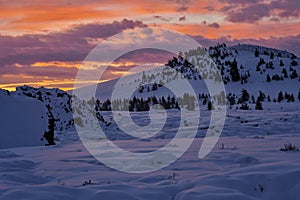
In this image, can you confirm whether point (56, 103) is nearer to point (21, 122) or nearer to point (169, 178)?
point (21, 122)

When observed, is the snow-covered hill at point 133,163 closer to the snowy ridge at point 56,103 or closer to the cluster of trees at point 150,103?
the snowy ridge at point 56,103

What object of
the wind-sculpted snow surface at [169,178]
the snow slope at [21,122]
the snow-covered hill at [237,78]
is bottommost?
the wind-sculpted snow surface at [169,178]

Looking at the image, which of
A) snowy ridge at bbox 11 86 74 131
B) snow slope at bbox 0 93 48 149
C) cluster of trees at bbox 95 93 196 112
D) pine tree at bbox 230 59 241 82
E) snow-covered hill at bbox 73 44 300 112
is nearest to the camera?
snow slope at bbox 0 93 48 149

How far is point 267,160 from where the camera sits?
602 cm

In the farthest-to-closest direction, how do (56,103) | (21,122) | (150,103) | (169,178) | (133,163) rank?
(150,103)
(56,103)
(21,122)
(133,163)
(169,178)

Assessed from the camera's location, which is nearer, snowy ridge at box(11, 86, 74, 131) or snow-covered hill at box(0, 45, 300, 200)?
snow-covered hill at box(0, 45, 300, 200)

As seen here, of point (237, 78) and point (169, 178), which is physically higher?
point (237, 78)

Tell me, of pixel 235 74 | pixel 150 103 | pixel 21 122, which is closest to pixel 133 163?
pixel 21 122

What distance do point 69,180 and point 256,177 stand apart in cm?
242

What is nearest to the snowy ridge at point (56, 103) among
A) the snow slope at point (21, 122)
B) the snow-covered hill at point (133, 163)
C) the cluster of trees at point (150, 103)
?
the snow-covered hill at point (133, 163)

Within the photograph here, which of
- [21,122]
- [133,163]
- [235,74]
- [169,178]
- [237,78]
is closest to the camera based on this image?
[169,178]

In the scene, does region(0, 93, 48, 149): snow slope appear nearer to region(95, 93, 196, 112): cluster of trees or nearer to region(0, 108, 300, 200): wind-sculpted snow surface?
region(0, 108, 300, 200): wind-sculpted snow surface

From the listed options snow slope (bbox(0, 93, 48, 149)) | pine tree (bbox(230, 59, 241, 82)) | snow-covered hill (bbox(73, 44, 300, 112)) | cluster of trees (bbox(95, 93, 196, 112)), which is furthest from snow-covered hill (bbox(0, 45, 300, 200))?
pine tree (bbox(230, 59, 241, 82))

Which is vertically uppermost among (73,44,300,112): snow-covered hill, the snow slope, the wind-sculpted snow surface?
(73,44,300,112): snow-covered hill
